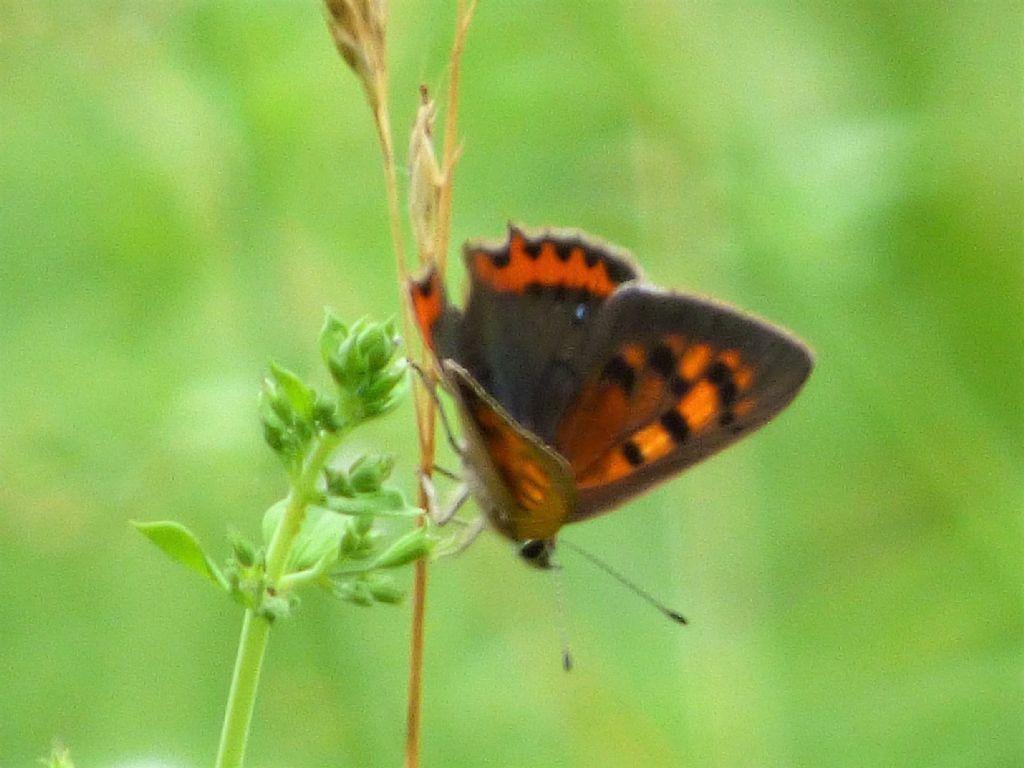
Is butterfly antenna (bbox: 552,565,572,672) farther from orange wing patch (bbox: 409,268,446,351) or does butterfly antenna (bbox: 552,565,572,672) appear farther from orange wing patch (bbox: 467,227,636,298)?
orange wing patch (bbox: 409,268,446,351)

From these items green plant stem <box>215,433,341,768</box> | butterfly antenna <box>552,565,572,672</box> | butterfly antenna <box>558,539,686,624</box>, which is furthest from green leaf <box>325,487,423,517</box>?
butterfly antenna <box>552,565,572,672</box>

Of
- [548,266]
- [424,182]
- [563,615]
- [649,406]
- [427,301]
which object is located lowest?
[563,615]

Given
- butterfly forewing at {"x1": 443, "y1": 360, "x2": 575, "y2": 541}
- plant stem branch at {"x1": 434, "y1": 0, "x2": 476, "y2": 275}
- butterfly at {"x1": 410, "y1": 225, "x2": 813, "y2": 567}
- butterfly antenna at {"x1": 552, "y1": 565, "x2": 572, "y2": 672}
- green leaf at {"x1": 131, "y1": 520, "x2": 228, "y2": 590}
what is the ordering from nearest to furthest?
1. green leaf at {"x1": 131, "y1": 520, "x2": 228, "y2": 590}
2. plant stem branch at {"x1": 434, "y1": 0, "x2": 476, "y2": 275}
3. butterfly forewing at {"x1": 443, "y1": 360, "x2": 575, "y2": 541}
4. butterfly at {"x1": 410, "y1": 225, "x2": 813, "y2": 567}
5. butterfly antenna at {"x1": 552, "y1": 565, "x2": 572, "y2": 672}

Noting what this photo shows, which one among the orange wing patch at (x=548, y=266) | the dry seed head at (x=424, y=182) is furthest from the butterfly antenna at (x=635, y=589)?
the dry seed head at (x=424, y=182)

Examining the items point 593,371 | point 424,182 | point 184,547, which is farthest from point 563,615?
point 184,547

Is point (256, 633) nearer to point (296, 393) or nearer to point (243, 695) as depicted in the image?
point (243, 695)
